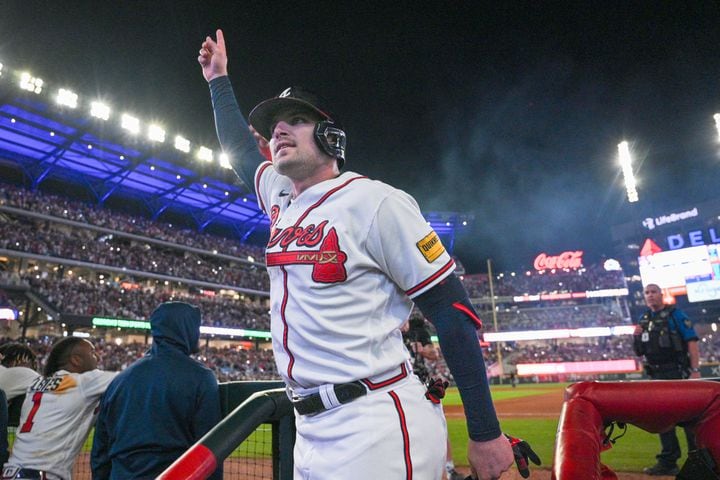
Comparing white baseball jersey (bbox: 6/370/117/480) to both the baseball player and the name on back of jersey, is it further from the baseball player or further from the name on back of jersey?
the baseball player

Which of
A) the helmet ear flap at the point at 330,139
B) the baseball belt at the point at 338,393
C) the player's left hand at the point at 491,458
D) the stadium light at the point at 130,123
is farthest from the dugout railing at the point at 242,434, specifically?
the stadium light at the point at 130,123

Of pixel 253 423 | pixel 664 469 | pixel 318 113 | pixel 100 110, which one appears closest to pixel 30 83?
pixel 100 110

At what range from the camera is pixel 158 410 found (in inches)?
116

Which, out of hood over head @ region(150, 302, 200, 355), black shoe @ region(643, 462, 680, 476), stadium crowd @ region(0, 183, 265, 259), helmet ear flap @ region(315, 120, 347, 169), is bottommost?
black shoe @ region(643, 462, 680, 476)

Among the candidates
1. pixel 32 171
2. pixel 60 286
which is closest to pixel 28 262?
pixel 60 286

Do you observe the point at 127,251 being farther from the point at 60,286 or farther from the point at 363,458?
the point at 363,458

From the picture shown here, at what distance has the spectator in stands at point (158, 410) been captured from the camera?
2.89 metres

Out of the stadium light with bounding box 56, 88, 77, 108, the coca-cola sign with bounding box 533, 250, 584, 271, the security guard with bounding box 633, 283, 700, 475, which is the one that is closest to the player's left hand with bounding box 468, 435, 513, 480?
the security guard with bounding box 633, 283, 700, 475

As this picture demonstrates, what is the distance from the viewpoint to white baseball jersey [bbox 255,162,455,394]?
165 centimetres

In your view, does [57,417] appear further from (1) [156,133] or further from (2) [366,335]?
(1) [156,133]

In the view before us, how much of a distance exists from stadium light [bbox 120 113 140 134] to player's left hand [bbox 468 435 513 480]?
122 ft

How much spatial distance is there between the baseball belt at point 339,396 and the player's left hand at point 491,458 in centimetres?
40

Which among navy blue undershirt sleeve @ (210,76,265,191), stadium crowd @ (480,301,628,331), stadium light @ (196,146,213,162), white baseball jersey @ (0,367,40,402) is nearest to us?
navy blue undershirt sleeve @ (210,76,265,191)

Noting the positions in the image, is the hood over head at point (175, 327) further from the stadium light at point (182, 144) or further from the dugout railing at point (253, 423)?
the stadium light at point (182, 144)
